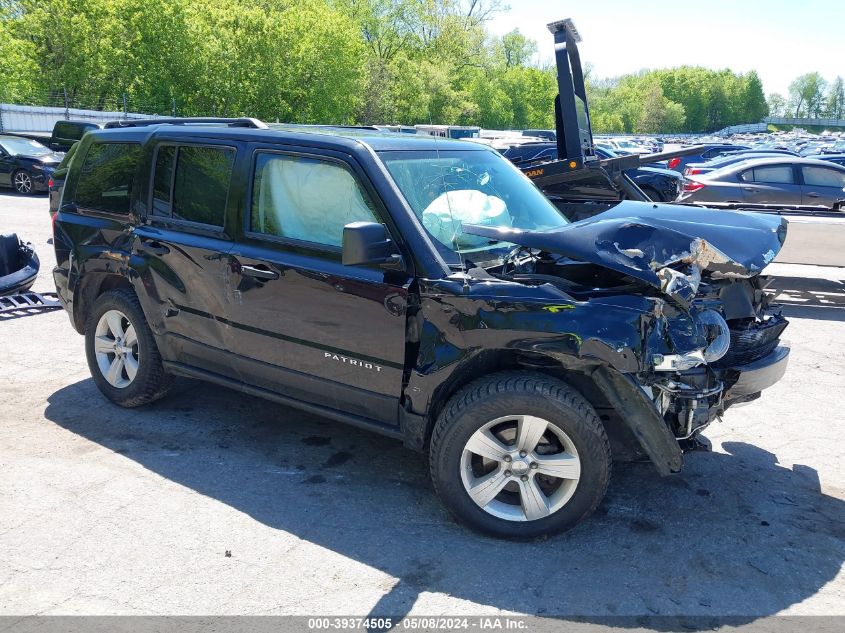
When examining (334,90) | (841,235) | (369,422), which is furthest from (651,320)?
(334,90)

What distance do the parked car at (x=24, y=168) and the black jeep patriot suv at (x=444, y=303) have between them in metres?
15.9

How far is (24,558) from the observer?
3514 millimetres

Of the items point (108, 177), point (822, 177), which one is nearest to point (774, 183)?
point (822, 177)

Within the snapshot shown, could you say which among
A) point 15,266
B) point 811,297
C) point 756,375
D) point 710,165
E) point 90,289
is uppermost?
point 710,165

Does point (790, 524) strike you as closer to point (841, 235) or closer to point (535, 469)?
point (535, 469)

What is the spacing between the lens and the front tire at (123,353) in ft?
16.9

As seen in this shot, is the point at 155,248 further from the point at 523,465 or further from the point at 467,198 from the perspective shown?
the point at 523,465

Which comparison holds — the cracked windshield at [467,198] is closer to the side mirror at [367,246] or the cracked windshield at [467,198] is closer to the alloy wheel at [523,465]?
the side mirror at [367,246]

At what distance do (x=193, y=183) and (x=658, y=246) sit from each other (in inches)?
111

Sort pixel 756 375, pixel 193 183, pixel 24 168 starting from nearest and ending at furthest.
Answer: pixel 756 375, pixel 193 183, pixel 24 168

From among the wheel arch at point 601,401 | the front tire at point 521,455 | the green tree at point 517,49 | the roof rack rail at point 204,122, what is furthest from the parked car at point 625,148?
the green tree at point 517,49

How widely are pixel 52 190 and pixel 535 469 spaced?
9811 millimetres

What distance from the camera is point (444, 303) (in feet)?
12.4

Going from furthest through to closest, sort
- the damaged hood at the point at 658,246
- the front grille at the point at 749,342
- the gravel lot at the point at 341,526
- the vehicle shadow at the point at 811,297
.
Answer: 1. the vehicle shadow at the point at 811,297
2. the front grille at the point at 749,342
3. the damaged hood at the point at 658,246
4. the gravel lot at the point at 341,526
